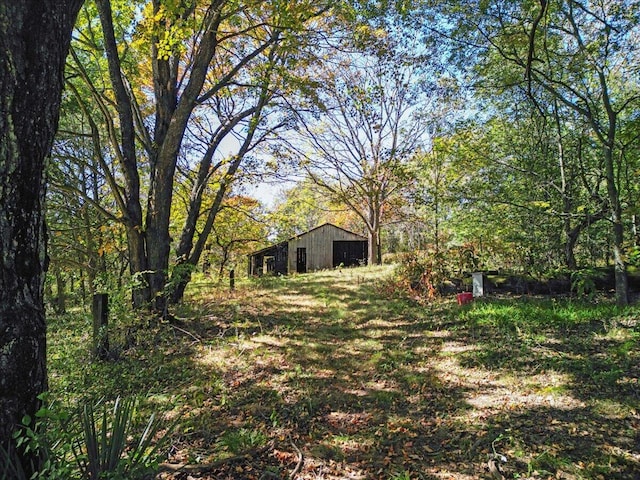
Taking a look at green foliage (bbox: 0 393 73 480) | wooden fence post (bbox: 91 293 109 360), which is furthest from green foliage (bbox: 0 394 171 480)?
wooden fence post (bbox: 91 293 109 360)

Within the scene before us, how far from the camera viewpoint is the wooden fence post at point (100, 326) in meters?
4.61

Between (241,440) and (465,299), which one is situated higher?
(465,299)

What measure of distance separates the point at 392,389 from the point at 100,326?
12.2ft

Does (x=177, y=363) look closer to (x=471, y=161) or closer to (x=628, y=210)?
(x=628, y=210)

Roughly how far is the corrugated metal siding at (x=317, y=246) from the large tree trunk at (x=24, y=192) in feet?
66.0

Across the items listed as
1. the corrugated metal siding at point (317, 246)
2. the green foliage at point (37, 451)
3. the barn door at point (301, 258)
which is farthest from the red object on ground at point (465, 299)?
the barn door at point (301, 258)

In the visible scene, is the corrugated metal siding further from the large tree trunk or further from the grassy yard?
the large tree trunk

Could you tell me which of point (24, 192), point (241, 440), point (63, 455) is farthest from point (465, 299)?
point (24, 192)

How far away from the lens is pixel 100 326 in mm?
4648

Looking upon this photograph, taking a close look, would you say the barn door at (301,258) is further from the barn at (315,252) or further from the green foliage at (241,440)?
the green foliage at (241,440)

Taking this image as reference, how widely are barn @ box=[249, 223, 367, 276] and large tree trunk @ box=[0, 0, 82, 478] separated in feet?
65.1

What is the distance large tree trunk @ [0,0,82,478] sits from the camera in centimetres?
171

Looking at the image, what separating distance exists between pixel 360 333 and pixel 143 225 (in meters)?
3.99

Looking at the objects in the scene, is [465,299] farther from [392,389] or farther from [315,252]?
[315,252]
